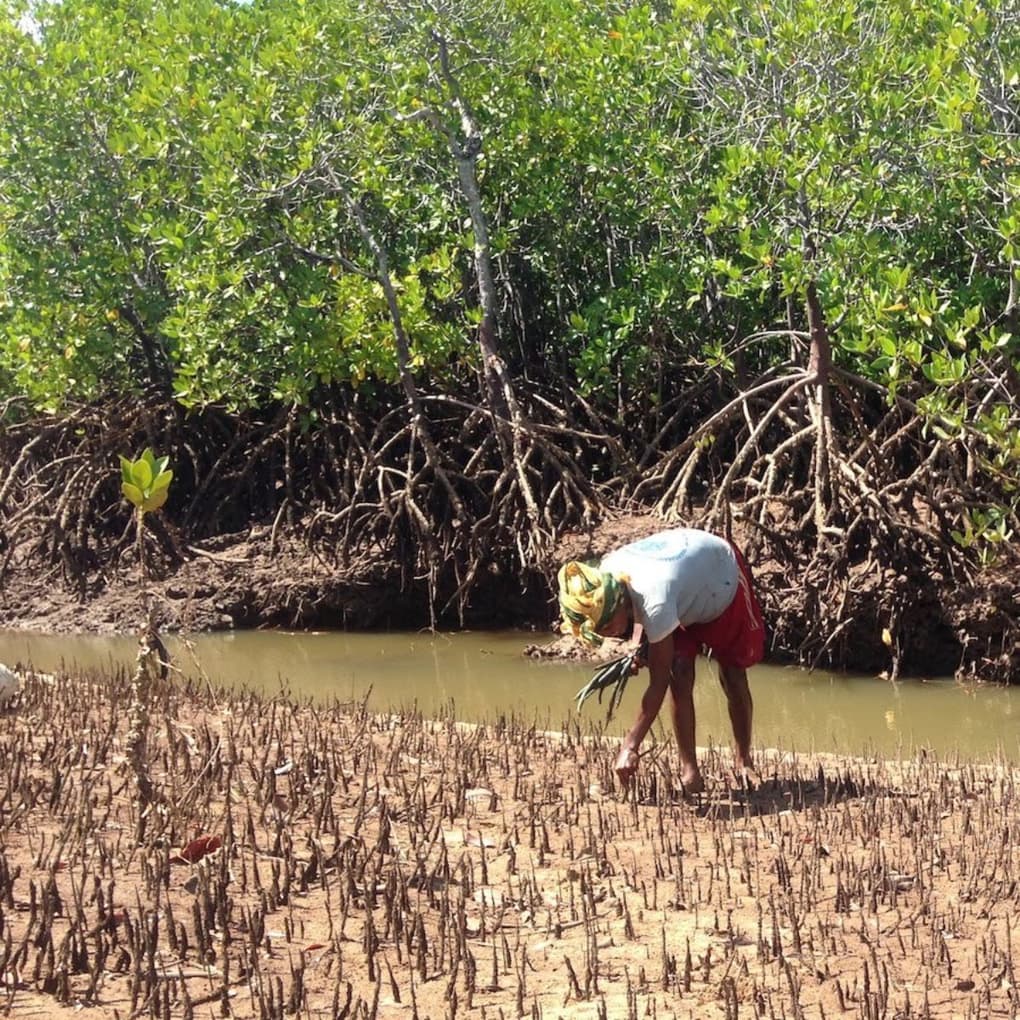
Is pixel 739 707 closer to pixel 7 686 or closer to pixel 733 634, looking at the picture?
pixel 733 634

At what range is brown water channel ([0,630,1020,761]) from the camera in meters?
7.87

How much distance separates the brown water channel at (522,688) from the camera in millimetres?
7871

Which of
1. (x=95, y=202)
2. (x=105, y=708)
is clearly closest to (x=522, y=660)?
(x=105, y=708)

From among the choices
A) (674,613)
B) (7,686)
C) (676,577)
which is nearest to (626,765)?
(674,613)

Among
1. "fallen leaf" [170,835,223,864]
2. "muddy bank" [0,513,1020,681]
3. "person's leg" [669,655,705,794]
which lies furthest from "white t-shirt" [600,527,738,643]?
"muddy bank" [0,513,1020,681]

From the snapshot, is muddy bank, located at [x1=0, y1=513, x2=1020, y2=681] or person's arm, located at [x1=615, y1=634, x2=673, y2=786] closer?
person's arm, located at [x1=615, y1=634, x2=673, y2=786]

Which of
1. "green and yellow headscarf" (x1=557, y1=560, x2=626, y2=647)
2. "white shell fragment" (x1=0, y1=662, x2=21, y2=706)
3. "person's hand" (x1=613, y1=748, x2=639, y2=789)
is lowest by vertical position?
"white shell fragment" (x1=0, y1=662, x2=21, y2=706)

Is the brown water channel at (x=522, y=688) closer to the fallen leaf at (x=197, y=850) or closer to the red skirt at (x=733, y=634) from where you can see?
the red skirt at (x=733, y=634)

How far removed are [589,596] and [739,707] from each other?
3.14 ft

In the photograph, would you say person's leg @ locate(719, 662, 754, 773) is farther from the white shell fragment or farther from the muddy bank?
the muddy bank

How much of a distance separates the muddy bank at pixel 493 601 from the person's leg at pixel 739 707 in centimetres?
354

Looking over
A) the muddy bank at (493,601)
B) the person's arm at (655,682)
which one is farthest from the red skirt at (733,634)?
the muddy bank at (493,601)

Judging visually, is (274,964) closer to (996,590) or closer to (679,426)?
(996,590)

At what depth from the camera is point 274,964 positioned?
370 cm
